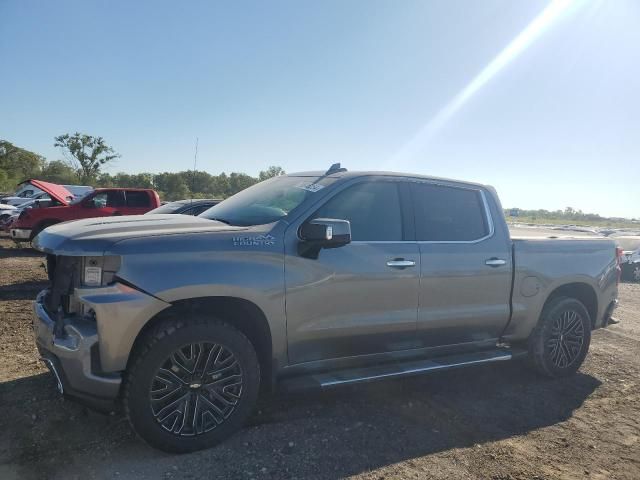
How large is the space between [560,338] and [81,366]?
442 centimetres

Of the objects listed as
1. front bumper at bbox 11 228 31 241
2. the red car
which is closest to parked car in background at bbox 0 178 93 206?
the red car

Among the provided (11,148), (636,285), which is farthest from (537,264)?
(11,148)

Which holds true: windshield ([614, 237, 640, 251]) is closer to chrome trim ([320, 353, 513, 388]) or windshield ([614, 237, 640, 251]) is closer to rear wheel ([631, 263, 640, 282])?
rear wheel ([631, 263, 640, 282])

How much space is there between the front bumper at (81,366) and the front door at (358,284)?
4.00 feet

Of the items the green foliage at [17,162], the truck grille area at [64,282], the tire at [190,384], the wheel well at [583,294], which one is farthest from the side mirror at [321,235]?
the green foliage at [17,162]

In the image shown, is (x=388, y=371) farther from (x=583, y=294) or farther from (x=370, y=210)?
(x=583, y=294)

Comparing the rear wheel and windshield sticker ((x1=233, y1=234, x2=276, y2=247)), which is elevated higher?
windshield sticker ((x1=233, y1=234, x2=276, y2=247))

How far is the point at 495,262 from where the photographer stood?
455cm

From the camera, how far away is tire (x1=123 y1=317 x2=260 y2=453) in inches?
120

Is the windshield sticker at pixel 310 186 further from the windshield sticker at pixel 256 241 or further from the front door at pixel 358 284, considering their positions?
the windshield sticker at pixel 256 241

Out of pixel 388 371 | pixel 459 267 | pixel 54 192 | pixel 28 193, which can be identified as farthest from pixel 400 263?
pixel 28 193

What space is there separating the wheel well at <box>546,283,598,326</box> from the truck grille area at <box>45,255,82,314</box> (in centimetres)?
449

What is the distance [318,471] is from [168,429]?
991 millimetres

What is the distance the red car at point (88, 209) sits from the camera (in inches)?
522
